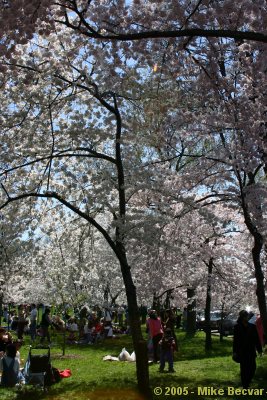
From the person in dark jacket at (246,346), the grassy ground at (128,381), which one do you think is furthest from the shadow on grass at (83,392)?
the person in dark jacket at (246,346)

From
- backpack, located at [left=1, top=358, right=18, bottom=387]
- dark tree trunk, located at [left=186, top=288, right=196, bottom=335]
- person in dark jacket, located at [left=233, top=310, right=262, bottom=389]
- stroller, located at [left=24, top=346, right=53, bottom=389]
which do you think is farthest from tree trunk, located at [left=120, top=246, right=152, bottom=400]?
dark tree trunk, located at [left=186, top=288, right=196, bottom=335]

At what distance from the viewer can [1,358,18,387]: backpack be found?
34.0 ft

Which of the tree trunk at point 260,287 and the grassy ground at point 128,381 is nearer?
the grassy ground at point 128,381

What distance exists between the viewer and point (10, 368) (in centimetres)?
1043

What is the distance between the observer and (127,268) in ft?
33.7

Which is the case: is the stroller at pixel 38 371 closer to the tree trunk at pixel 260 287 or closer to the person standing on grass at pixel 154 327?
the person standing on grass at pixel 154 327

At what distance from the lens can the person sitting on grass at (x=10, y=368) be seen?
10.3 metres

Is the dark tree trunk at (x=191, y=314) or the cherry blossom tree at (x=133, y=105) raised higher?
the cherry blossom tree at (x=133, y=105)

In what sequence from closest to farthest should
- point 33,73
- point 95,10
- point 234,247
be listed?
1. point 95,10
2. point 33,73
3. point 234,247

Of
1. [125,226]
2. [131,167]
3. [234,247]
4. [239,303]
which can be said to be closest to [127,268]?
[125,226]

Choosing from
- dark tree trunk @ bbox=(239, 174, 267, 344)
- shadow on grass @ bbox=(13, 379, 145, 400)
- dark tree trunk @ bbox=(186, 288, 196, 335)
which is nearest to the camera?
shadow on grass @ bbox=(13, 379, 145, 400)

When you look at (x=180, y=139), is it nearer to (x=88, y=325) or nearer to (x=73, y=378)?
(x=73, y=378)

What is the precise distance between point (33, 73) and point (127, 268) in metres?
4.57

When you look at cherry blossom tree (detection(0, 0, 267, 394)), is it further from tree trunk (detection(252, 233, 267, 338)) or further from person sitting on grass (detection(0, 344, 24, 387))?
person sitting on grass (detection(0, 344, 24, 387))
